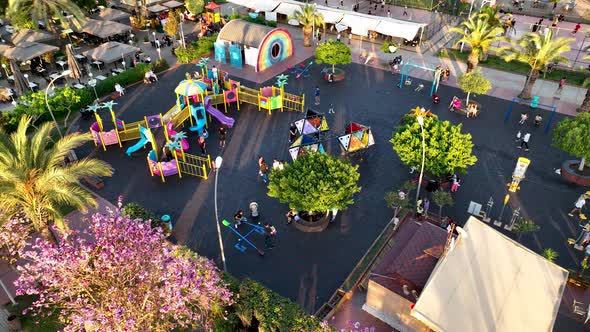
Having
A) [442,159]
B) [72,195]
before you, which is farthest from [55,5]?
[442,159]

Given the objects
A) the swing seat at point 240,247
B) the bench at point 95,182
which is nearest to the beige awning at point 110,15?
the bench at point 95,182

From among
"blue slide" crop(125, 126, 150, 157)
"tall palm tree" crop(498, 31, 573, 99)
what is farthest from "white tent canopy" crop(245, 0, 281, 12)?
"blue slide" crop(125, 126, 150, 157)

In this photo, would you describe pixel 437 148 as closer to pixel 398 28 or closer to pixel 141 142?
pixel 141 142

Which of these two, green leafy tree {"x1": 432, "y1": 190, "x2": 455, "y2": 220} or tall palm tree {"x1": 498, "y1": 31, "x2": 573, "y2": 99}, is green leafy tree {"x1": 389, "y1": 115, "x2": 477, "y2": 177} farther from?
tall palm tree {"x1": 498, "y1": 31, "x2": 573, "y2": 99}

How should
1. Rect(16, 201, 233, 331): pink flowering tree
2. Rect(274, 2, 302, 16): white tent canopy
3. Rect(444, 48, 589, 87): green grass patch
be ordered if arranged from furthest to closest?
Rect(274, 2, 302, 16): white tent canopy < Rect(444, 48, 589, 87): green grass patch < Rect(16, 201, 233, 331): pink flowering tree

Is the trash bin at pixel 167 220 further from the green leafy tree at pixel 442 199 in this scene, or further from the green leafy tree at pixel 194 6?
the green leafy tree at pixel 194 6

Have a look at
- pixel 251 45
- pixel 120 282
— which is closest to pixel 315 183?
pixel 120 282

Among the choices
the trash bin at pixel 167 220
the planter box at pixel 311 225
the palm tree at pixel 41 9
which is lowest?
the planter box at pixel 311 225
